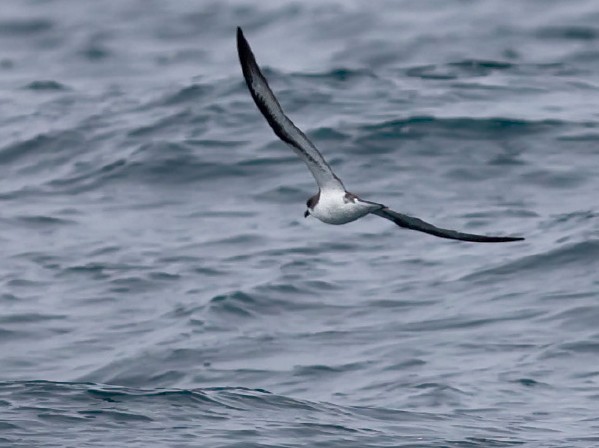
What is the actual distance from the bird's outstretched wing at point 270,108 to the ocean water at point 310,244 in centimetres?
308

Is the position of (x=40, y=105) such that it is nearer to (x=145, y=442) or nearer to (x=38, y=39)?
(x=38, y=39)

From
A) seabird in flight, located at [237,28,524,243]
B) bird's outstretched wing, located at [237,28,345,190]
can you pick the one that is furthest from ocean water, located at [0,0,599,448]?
bird's outstretched wing, located at [237,28,345,190]

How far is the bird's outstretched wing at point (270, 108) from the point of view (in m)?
9.36

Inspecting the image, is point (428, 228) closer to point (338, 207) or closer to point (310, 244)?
point (338, 207)

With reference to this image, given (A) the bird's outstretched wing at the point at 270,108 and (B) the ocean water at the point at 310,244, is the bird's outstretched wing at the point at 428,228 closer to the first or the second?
(A) the bird's outstretched wing at the point at 270,108

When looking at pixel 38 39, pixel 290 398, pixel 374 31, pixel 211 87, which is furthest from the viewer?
pixel 38 39

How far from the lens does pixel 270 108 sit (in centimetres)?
951

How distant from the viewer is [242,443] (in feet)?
38.7

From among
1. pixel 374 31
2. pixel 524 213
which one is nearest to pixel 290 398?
pixel 524 213

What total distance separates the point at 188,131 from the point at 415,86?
3.66 m

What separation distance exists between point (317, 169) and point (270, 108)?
2.46ft

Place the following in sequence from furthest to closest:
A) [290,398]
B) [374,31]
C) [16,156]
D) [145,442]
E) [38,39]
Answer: [38,39] < [374,31] < [16,156] < [290,398] < [145,442]

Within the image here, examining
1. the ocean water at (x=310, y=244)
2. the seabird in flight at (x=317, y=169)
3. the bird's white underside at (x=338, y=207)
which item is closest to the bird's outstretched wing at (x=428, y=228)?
the seabird in flight at (x=317, y=169)

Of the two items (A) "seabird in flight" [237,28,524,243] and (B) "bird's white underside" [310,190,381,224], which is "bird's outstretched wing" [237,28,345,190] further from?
(B) "bird's white underside" [310,190,381,224]
